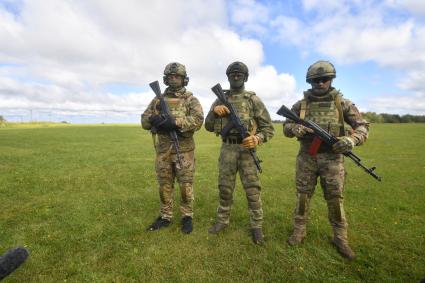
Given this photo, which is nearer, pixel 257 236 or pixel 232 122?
pixel 232 122

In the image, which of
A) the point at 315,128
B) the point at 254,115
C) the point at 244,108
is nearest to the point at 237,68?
the point at 244,108

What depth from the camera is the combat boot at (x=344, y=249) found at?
5.39m

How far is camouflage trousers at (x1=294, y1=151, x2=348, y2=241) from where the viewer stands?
5.41 meters

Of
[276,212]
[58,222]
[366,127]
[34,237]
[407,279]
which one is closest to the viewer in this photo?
[407,279]

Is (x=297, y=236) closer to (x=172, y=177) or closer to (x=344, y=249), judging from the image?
(x=344, y=249)

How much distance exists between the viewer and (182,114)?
6477 millimetres

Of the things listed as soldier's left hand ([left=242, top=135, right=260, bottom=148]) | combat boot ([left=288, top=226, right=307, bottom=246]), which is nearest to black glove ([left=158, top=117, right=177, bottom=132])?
soldier's left hand ([left=242, top=135, right=260, bottom=148])

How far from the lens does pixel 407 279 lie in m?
4.80

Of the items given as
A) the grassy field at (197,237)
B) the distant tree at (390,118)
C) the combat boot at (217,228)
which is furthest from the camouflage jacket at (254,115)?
the distant tree at (390,118)

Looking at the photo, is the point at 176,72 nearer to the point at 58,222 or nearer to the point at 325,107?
the point at 325,107

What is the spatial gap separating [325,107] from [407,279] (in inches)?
123

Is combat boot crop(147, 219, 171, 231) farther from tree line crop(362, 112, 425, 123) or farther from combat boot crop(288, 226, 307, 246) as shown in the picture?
tree line crop(362, 112, 425, 123)

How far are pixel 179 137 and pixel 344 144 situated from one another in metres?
3.33

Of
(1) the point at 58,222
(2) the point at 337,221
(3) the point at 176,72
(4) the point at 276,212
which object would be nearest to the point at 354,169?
(4) the point at 276,212
